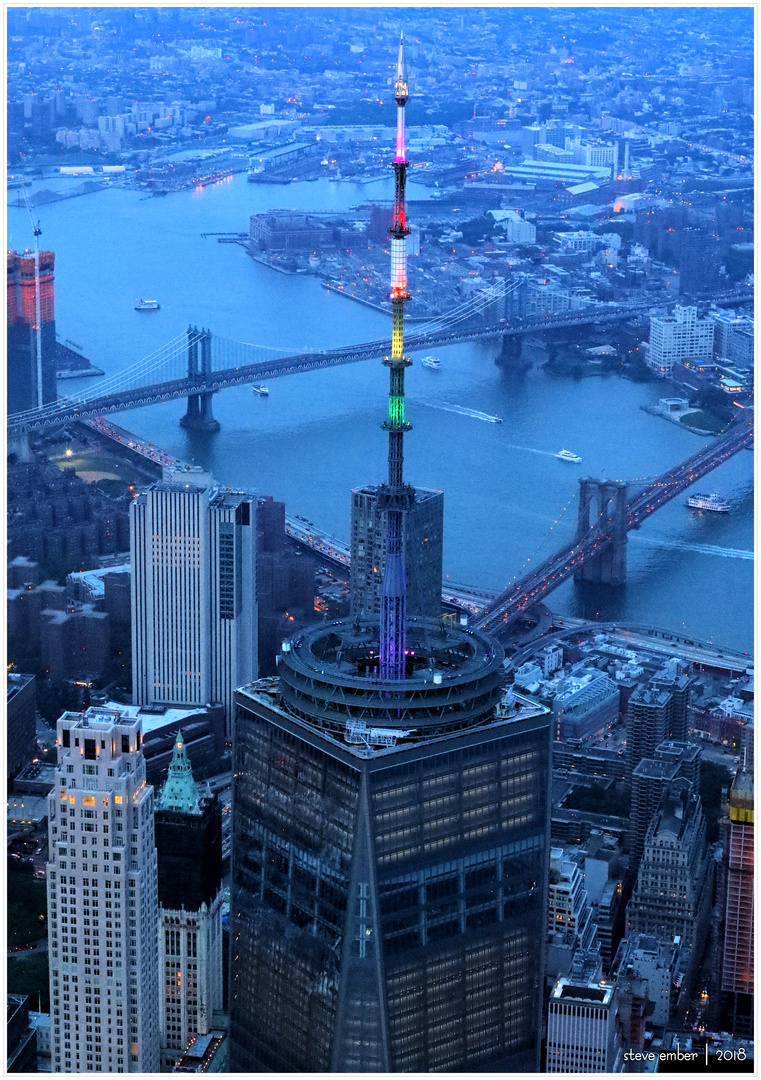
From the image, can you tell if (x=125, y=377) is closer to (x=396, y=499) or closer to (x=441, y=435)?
(x=441, y=435)

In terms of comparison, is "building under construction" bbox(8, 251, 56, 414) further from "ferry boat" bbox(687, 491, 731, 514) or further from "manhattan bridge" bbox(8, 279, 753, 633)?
"ferry boat" bbox(687, 491, 731, 514)

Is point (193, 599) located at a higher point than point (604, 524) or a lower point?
higher

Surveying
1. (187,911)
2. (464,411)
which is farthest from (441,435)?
(187,911)

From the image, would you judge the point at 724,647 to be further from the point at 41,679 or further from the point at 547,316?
Answer: the point at 547,316

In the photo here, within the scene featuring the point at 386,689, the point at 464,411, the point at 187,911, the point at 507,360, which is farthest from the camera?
the point at 507,360

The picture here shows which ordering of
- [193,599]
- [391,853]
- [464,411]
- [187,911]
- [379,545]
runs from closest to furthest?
[391,853] → [187,911] → [379,545] → [193,599] → [464,411]

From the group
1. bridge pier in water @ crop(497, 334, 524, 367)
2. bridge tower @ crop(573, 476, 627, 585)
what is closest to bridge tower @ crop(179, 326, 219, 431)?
bridge pier in water @ crop(497, 334, 524, 367)

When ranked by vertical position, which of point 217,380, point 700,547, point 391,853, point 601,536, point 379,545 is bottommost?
point 700,547

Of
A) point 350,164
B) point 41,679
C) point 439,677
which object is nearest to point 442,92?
point 350,164
